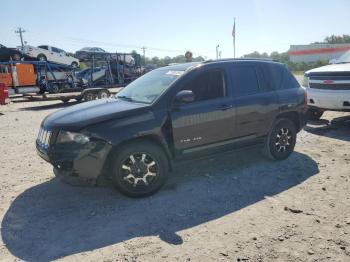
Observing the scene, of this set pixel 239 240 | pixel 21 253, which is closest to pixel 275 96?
pixel 239 240

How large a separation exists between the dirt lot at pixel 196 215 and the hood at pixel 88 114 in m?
1.07

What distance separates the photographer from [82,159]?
4.31 metres

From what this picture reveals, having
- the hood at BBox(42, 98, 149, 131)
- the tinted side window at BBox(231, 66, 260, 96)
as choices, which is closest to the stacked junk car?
the tinted side window at BBox(231, 66, 260, 96)

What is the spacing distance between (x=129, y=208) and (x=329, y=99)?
5859mm

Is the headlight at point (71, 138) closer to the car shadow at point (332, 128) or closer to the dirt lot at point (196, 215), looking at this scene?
the dirt lot at point (196, 215)

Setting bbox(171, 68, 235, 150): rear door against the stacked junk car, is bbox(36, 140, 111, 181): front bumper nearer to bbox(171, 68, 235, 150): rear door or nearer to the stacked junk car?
bbox(171, 68, 235, 150): rear door

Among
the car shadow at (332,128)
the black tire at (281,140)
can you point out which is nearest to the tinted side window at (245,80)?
the black tire at (281,140)

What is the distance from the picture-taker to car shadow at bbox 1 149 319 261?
3736 millimetres

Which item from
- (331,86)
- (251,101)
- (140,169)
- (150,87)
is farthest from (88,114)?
(331,86)

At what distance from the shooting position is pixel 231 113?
5387mm

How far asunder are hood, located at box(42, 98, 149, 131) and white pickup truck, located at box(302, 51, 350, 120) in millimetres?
5226

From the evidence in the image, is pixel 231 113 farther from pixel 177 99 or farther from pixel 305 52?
pixel 305 52

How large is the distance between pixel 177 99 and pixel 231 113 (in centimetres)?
104

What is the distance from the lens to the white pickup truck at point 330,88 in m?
7.88
